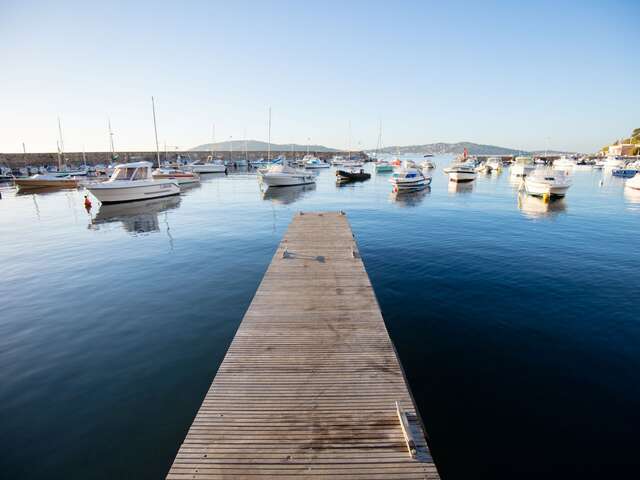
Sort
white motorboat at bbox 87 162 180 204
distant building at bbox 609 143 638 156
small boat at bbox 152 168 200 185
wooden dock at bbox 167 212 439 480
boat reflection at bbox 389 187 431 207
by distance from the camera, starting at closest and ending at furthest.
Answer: wooden dock at bbox 167 212 439 480 < white motorboat at bbox 87 162 180 204 < boat reflection at bbox 389 187 431 207 < small boat at bbox 152 168 200 185 < distant building at bbox 609 143 638 156

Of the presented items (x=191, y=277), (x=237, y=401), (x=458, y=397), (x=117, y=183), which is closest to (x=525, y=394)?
(x=458, y=397)

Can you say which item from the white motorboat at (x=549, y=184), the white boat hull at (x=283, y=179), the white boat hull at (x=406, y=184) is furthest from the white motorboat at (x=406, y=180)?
the white boat hull at (x=283, y=179)

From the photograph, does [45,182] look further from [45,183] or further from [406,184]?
[406,184]

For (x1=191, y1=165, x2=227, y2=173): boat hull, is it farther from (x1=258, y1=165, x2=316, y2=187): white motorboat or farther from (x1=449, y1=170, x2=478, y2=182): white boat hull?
(x1=449, y1=170, x2=478, y2=182): white boat hull

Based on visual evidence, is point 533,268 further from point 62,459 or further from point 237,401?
point 62,459

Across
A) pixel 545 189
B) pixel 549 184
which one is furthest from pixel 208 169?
pixel 549 184

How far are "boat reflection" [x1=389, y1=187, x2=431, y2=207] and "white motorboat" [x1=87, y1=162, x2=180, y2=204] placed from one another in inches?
1239

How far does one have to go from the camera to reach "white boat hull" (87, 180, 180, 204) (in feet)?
118

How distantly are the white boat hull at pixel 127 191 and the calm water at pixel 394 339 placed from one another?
1209 cm

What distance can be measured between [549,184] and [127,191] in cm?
5158

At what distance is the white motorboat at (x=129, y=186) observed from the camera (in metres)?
36.3

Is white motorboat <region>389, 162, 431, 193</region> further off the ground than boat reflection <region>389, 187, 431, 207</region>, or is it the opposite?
white motorboat <region>389, 162, 431, 193</region>

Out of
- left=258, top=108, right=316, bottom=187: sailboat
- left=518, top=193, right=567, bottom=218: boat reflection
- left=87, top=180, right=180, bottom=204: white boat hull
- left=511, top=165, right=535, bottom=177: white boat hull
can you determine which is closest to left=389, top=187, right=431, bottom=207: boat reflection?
left=518, top=193, right=567, bottom=218: boat reflection

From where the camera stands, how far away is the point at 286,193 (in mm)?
50406
